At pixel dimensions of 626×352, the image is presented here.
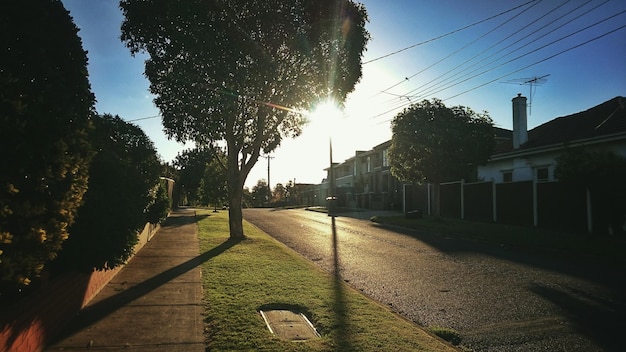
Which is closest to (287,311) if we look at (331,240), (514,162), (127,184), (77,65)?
(127,184)

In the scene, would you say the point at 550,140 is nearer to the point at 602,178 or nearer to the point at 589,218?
the point at 589,218

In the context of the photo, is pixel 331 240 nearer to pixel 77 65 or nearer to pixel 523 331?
pixel 523 331

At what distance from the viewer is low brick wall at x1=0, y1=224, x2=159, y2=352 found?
393cm

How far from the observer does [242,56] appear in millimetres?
12820

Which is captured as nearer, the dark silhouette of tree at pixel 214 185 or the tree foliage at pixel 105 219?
the tree foliage at pixel 105 219

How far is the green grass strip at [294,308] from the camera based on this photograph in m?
5.04

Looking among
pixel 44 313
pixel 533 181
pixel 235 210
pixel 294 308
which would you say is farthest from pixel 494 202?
pixel 44 313

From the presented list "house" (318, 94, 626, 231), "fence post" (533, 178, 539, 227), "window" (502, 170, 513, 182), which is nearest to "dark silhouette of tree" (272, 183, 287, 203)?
"house" (318, 94, 626, 231)

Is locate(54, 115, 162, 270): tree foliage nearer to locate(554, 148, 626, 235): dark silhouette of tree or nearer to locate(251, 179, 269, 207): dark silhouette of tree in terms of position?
locate(554, 148, 626, 235): dark silhouette of tree

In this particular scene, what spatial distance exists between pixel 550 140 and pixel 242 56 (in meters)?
16.6

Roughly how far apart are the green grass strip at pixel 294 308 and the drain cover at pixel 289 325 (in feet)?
0.33

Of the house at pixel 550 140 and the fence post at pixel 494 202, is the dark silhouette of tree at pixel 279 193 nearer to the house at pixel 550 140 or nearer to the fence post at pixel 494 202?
the house at pixel 550 140

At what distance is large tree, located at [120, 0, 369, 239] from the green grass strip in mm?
5111

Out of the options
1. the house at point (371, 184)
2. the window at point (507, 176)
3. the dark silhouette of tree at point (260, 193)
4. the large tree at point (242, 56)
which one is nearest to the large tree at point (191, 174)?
the dark silhouette of tree at point (260, 193)
